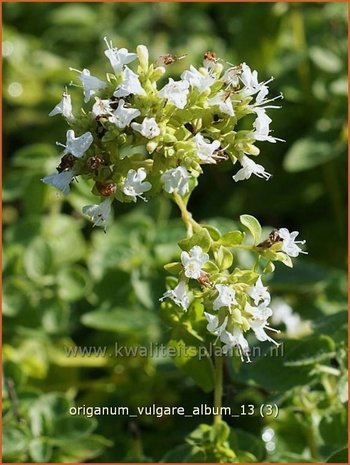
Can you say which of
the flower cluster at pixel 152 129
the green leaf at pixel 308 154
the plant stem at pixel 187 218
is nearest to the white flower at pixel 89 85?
the flower cluster at pixel 152 129

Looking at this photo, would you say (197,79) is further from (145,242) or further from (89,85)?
(145,242)

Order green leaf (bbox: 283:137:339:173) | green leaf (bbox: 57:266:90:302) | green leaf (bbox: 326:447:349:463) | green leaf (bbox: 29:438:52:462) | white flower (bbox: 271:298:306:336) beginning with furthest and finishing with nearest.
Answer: green leaf (bbox: 283:137:339:173) → green leaf (bbox: 57:266:90:302) → white flower (bbox: 271:298:306:336) → green leaf (bbox: 29:438:52:462) → green leaf (bbox: 326:447:349:463)

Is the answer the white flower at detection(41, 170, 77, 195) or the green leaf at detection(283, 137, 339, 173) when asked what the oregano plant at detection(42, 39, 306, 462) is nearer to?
the white flower at detection(41, 170, 77, 195)

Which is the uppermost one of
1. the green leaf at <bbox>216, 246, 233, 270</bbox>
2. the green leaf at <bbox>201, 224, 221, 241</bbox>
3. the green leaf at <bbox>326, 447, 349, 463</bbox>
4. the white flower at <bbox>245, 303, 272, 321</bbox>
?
the green leaf at <bbox>201, 224, 221, 241</bbox>

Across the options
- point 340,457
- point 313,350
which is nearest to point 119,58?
point 313,350

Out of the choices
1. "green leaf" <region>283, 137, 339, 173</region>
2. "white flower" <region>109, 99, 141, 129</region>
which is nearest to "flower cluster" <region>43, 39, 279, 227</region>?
"white flower" <region>109, 99, 141, 129</region>

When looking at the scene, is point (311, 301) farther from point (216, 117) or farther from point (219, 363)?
point (216, 117)
